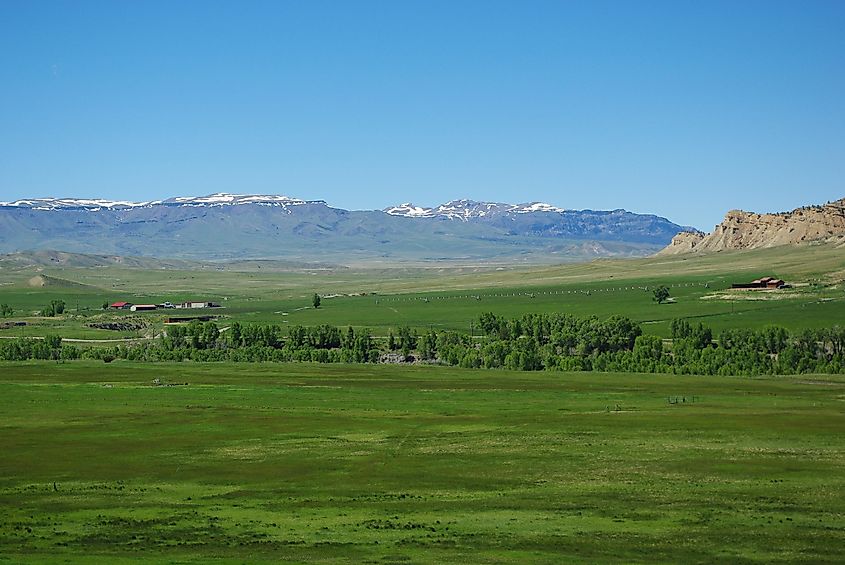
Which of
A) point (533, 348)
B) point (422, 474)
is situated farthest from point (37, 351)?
point (422, 474)

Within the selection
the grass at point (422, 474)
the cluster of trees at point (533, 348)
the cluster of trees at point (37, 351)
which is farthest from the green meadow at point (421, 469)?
the cluster of trees at point (37, 351)

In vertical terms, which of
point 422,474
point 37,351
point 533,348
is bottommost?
point 422,474

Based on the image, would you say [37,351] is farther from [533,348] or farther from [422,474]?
[422,474]

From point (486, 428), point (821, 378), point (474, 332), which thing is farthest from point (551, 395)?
point (474, 332)

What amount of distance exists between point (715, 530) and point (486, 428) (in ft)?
99.7

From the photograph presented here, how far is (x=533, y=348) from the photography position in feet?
437

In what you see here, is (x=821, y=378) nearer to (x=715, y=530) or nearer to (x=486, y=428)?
(x=486, y=428)

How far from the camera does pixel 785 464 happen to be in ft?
194

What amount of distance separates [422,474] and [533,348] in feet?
251

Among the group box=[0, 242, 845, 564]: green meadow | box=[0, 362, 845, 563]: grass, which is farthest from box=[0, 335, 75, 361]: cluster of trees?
box=[0, 362, 845, 563]: grass

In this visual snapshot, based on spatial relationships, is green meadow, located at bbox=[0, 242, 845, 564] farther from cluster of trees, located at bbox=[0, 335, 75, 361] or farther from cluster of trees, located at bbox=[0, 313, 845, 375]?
cluster of trees, located at bbox=[0, 335, 75, 361]

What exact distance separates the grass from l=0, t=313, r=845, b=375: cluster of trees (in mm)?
18585

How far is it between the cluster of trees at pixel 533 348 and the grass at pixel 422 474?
18.6m

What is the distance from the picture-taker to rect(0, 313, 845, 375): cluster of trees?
11875 cm
